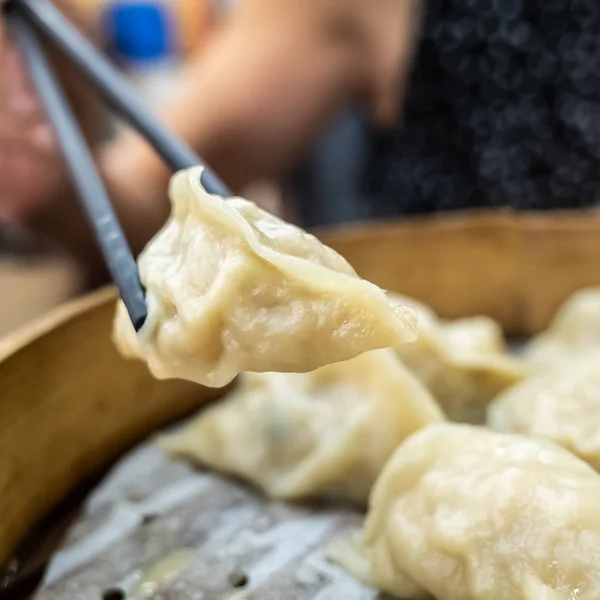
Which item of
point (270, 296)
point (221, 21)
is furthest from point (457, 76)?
point (221, 21)

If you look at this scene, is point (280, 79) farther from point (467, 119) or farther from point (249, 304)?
point (249, 304)

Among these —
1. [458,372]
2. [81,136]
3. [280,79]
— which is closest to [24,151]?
[81,136]

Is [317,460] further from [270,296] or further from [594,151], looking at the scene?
[594,151]

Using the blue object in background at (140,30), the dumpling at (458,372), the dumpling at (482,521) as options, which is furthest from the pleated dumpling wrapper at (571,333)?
the blue object in background at (140,30)

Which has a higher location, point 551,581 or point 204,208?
point 204,208

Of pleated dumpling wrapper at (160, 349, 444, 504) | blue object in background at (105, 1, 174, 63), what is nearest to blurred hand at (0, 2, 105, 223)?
pleated dumpling wrapper at (160, 349, 444, 504)

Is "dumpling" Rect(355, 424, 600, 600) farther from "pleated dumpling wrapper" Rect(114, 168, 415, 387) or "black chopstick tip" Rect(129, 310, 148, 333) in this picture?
"black chopstick tip" Rect(129, 310, 148, 333)
